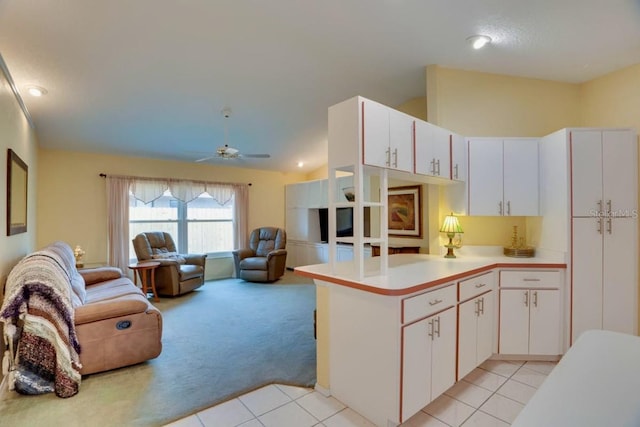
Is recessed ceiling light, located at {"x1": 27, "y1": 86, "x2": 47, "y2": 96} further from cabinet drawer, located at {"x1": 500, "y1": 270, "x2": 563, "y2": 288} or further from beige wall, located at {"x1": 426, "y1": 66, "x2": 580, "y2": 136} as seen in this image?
cabinet drawer, located at {"x1": 500, "y1": 270, "x2": 563, "y2": 288}

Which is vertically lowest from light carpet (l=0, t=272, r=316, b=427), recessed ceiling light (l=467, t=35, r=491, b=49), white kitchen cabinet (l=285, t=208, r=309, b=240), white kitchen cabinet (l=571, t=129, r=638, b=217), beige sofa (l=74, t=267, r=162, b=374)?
light carpet (l=0, t=272, r=316, b=427)

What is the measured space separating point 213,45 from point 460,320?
3.26m

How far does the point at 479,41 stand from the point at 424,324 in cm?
251

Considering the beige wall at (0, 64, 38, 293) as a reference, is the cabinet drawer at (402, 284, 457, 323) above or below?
below

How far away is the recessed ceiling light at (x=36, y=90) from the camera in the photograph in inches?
125

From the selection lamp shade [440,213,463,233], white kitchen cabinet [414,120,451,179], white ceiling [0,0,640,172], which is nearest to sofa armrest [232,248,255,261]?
white ceiling [0,0,640,172]

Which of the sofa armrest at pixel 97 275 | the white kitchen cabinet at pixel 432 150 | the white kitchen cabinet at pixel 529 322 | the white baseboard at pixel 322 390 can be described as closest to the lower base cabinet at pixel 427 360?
the white baseboard at pixel 322 390

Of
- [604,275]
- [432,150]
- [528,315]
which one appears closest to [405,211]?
[432,150]

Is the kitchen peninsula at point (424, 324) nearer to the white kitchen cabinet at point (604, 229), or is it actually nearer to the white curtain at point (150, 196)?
the white kitchen cabinet at point (604, 229)

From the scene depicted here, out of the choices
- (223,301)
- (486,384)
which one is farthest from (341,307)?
(223,301)

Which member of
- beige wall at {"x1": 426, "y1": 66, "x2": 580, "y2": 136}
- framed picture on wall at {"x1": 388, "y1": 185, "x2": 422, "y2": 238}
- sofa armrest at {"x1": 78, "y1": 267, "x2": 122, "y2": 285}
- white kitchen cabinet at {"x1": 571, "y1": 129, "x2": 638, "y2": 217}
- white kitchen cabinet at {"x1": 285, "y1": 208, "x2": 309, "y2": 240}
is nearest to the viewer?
white kitchen cabinet at {"x1": 571, "y1": 129, "x2": 638, "y2": 217}

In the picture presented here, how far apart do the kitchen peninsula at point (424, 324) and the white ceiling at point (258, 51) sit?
6.55 feet

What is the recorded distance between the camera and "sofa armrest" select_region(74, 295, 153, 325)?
252 centimetres

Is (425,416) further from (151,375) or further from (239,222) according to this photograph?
(239,222)
